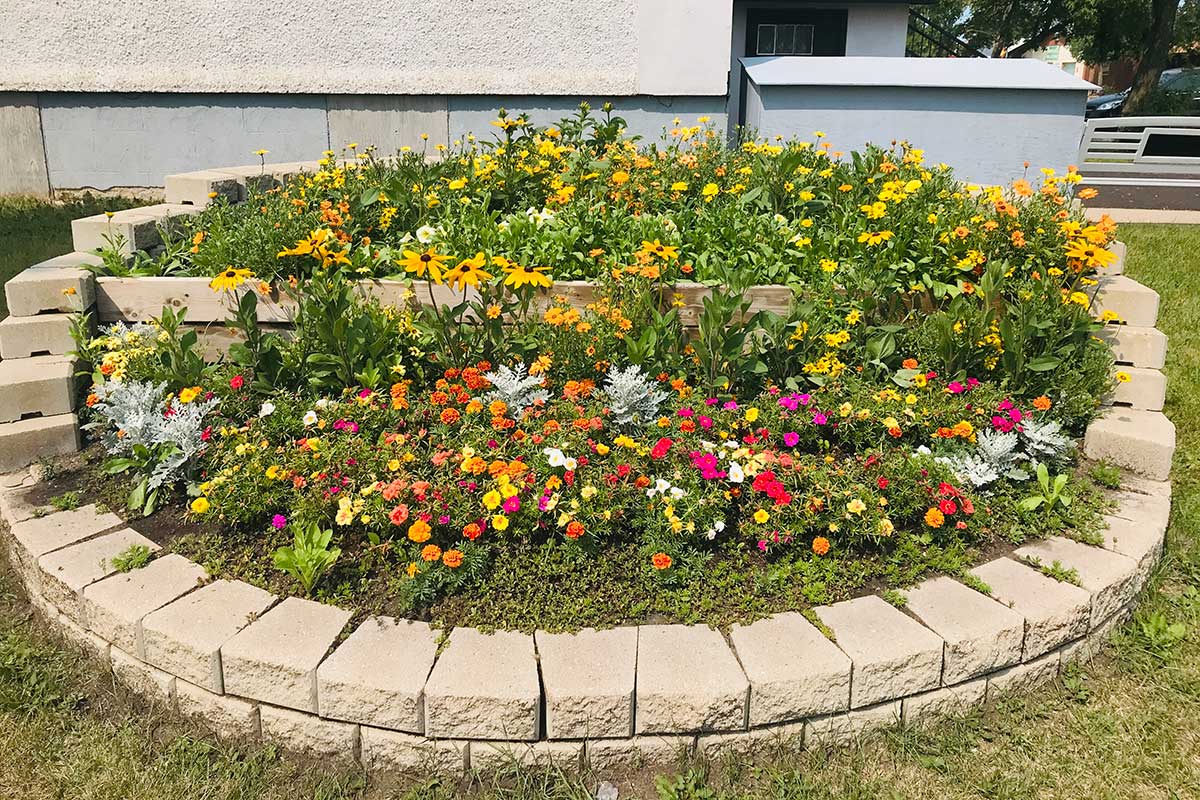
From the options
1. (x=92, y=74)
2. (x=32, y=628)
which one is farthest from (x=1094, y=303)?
(x=92, y=74)

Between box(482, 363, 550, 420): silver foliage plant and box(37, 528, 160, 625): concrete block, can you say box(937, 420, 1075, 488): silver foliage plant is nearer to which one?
box(482, 363, 550, 420): silver foliage plant

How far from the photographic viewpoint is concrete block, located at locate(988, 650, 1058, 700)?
2387mm

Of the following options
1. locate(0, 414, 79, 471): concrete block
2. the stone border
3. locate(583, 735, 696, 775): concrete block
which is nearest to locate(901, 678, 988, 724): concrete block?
the stone border

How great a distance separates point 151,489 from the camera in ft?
9.37

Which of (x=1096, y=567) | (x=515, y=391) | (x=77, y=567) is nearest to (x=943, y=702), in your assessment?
(x=1096, y=567)

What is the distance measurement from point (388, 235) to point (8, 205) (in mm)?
5863

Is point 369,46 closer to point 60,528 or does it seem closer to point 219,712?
point 60,528

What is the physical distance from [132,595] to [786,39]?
11.4 meters

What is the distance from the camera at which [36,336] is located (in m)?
3.38

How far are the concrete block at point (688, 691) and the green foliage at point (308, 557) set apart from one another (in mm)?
932

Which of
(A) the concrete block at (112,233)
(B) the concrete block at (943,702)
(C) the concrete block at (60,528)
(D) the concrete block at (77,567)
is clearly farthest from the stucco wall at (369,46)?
(B) the concrete block at (943,702)

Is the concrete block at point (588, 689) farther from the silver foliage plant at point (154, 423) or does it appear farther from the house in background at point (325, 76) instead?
the house in background at point (325, 76)

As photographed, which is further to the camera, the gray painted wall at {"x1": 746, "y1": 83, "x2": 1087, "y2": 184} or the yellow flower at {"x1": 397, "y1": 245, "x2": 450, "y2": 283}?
the gray painted wall at {"x1": 746, "y1": 83, "x2": 1087, "y2": 184}

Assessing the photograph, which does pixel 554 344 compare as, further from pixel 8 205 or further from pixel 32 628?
pixel 8 205
